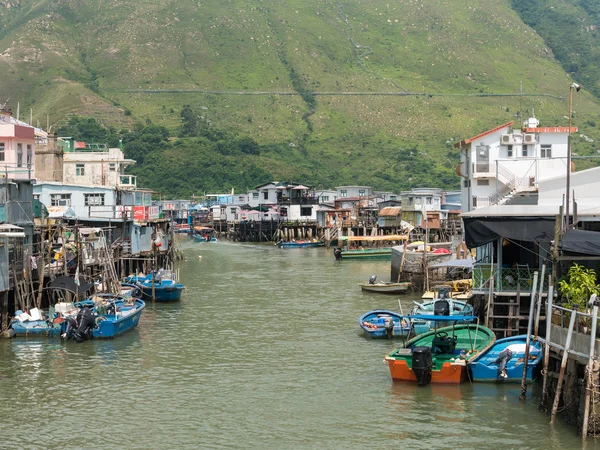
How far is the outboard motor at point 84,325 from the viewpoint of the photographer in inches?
1592

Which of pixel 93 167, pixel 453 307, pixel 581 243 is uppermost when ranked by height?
pixel 93 167

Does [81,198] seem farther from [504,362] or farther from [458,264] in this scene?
[504,362]

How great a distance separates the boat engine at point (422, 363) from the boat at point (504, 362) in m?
1.56

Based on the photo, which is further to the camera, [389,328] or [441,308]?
[389,328]

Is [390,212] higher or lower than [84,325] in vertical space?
higher

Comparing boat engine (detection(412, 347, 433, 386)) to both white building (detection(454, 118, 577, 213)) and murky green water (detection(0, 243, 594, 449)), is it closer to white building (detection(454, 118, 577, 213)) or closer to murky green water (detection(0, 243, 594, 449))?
murky green water (detection(0, 243, 594, 449))

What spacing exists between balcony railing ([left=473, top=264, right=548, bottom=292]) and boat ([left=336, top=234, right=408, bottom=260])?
54.7m

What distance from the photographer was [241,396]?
3170cm

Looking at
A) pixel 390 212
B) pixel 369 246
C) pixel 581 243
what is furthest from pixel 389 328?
pixel 390 212

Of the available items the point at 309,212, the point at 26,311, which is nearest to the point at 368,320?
the point at 26,311

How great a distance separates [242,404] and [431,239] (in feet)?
261

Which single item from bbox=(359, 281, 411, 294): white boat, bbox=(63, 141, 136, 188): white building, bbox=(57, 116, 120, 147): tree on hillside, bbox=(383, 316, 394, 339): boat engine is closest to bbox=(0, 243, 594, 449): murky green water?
bbox=(383, 316, 394, 339): boat engine

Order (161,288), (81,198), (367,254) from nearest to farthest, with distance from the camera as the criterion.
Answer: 1. (161,288)
2. (81,198)
3. (367,254)

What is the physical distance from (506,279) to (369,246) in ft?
230
